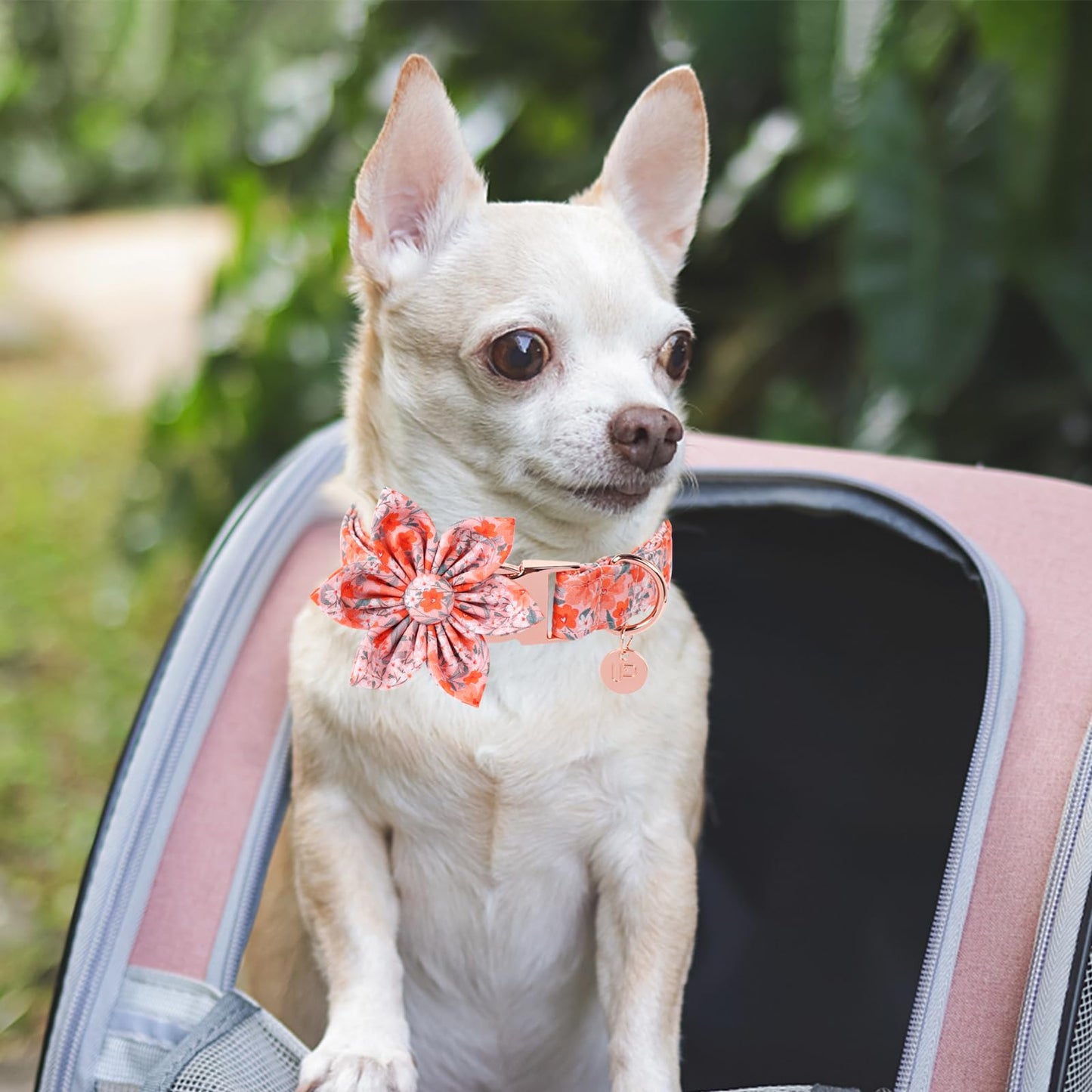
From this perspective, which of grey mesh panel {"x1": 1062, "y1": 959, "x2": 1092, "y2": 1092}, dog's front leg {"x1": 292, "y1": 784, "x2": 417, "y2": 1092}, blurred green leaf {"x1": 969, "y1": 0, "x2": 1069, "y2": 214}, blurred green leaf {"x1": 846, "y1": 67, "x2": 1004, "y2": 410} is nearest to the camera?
grey mesh panel {"x1": 1062, "y1": 959, "x2": 1092, "y2": 1092}

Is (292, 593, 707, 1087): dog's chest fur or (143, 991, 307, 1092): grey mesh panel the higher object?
(292, 593, 707, 1087): dog's chest fur

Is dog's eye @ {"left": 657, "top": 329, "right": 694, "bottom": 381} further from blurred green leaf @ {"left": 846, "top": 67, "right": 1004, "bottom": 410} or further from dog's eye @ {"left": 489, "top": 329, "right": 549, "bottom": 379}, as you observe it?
blurred green leaf @ {"left": 846, "top": 67, "right": 1004, "bottom": 410}

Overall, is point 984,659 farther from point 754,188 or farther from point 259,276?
point 259,276

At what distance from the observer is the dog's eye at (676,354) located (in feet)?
4.09

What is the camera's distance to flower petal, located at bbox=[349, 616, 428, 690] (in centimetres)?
115

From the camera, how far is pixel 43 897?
2438mm

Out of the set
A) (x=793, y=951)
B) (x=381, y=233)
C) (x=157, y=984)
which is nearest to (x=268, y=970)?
(x=157, y=984)

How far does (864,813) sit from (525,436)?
0.64 meters

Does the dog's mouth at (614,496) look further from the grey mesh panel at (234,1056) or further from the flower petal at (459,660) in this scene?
the grey mesh panel at (234,1056)

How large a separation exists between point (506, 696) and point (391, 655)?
12 centimetres

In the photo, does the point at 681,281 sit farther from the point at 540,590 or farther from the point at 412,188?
the point at 540,590

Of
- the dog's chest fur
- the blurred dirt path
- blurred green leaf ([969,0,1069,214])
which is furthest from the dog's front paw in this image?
the blurred dirt path

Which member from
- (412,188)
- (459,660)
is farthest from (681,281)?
(459,660)

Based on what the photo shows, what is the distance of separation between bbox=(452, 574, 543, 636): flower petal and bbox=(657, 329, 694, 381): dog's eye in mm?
269
